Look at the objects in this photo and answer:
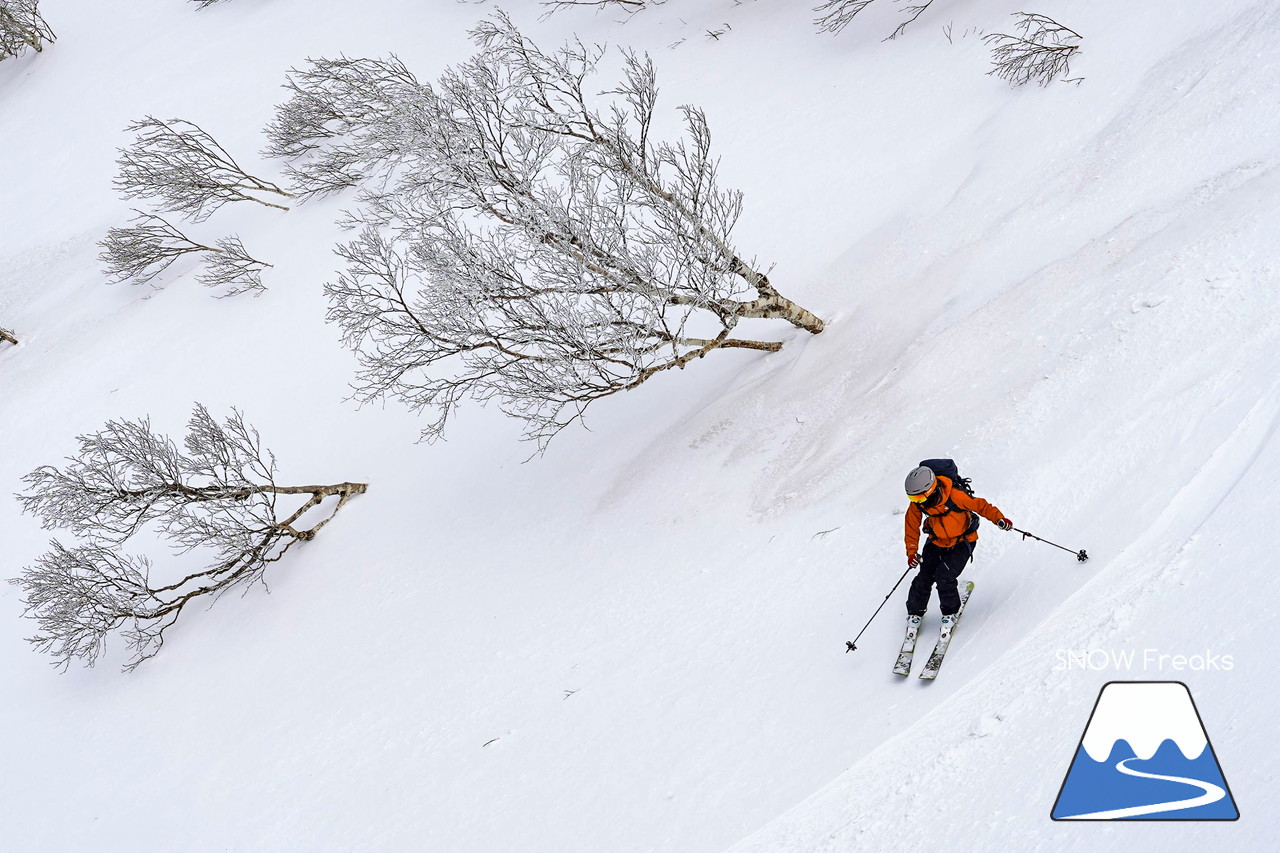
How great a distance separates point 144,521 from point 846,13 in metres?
11.9

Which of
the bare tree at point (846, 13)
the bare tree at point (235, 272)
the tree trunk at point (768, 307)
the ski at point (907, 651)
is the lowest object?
the ski at point (907, 651)

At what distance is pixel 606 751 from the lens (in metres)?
6.79

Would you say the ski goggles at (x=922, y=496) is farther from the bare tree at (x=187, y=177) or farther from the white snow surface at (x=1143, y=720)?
the bare tree at (x=187, y=177)

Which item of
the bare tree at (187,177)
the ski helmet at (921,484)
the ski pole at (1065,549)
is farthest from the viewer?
the bare tree at (187,177)

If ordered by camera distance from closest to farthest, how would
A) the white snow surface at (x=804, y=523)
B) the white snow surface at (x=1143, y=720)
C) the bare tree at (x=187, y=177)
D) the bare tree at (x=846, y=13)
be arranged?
the white snow surface at (x=1143, y=720), the white snow surface at (x=804, y=523), the bare tree at (x=846, y=13), the bare tree at (x=187, y=177)

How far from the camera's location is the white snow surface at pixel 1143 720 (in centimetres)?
441

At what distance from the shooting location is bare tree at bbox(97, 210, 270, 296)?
15.2 m

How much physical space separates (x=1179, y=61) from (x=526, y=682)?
9216 millimetres

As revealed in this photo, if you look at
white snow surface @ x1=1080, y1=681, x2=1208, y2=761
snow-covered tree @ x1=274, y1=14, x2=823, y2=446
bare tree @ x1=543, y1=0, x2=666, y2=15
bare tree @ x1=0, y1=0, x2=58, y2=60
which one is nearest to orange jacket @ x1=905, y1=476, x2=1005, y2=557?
white snow surface @ x1=1080, y1=681, x2=1208, y2=761

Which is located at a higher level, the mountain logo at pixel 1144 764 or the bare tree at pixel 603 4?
the bare tree at pixel 603 4

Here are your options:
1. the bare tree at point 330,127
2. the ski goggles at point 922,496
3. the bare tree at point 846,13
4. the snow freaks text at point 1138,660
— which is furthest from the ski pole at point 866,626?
the bare tree at point 330,127

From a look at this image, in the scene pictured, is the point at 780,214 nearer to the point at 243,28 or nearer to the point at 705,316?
the point at 705,316

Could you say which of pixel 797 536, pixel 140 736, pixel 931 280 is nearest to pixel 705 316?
pixel 931 280

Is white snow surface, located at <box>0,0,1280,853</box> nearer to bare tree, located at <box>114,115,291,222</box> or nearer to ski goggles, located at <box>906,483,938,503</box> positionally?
ski goggles, located at <box>906,483,938,503</box>
